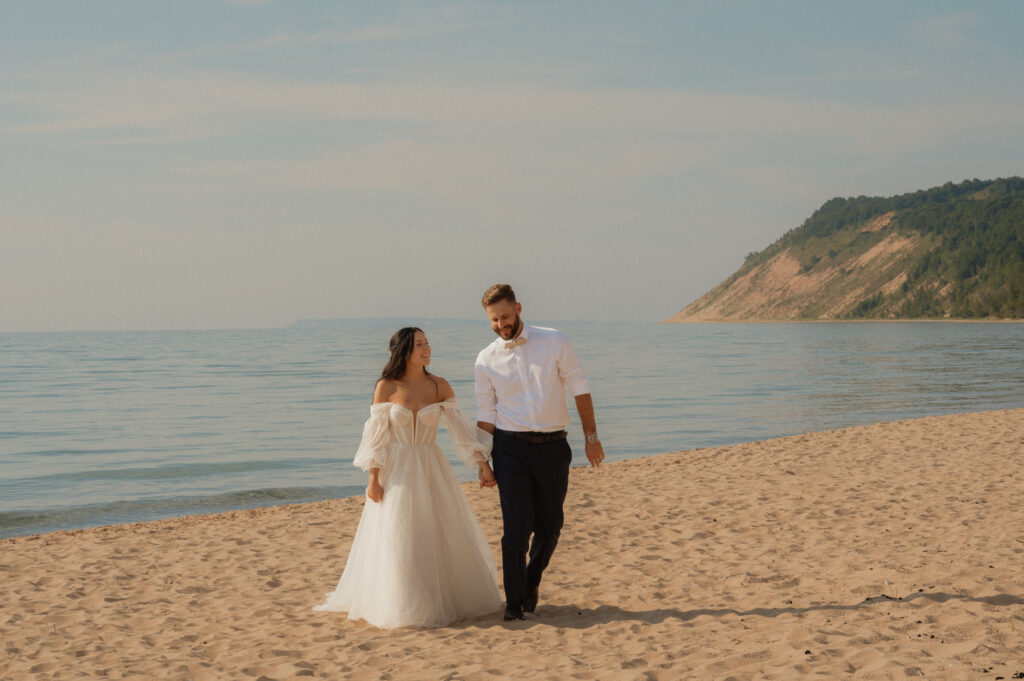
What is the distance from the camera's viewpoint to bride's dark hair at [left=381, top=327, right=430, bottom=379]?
5984 millimetres

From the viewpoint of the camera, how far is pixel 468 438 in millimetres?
5988

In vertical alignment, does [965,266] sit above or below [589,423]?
above

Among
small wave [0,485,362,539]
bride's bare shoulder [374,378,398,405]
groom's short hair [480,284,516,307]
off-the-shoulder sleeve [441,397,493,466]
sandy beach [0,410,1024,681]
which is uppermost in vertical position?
groom's short hair [480,284,516,307]

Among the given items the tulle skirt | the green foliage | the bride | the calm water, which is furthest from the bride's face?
the green foliage

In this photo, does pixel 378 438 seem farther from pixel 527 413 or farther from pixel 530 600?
pixel 530 600

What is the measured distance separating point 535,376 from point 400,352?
0.93 meters

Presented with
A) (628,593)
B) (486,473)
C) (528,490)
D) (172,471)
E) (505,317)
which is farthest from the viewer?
Result: (172,471)

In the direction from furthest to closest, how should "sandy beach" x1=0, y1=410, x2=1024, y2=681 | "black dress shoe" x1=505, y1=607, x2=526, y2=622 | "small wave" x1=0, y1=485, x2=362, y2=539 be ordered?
"small wave" x1=0, y1=485, x2=362, y2=539
"black dress shoe" x1=505, y1=607, x2=526, y2=622
"sandy beach" x1=0, y1=410, x2=1024, y2=681

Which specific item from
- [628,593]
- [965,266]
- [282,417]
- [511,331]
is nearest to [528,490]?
[511,331]

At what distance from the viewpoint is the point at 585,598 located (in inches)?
271

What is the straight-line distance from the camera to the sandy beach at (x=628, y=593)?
5328mm

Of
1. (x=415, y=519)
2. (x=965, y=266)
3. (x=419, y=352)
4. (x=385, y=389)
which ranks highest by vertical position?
(x=965, y=266)

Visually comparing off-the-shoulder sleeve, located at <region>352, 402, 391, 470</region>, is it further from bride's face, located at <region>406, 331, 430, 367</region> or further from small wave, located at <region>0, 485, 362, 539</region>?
small wave, located at <region>0, 485, 362, 539</region>

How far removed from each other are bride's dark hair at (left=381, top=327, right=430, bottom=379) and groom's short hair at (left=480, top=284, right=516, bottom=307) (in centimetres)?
60
